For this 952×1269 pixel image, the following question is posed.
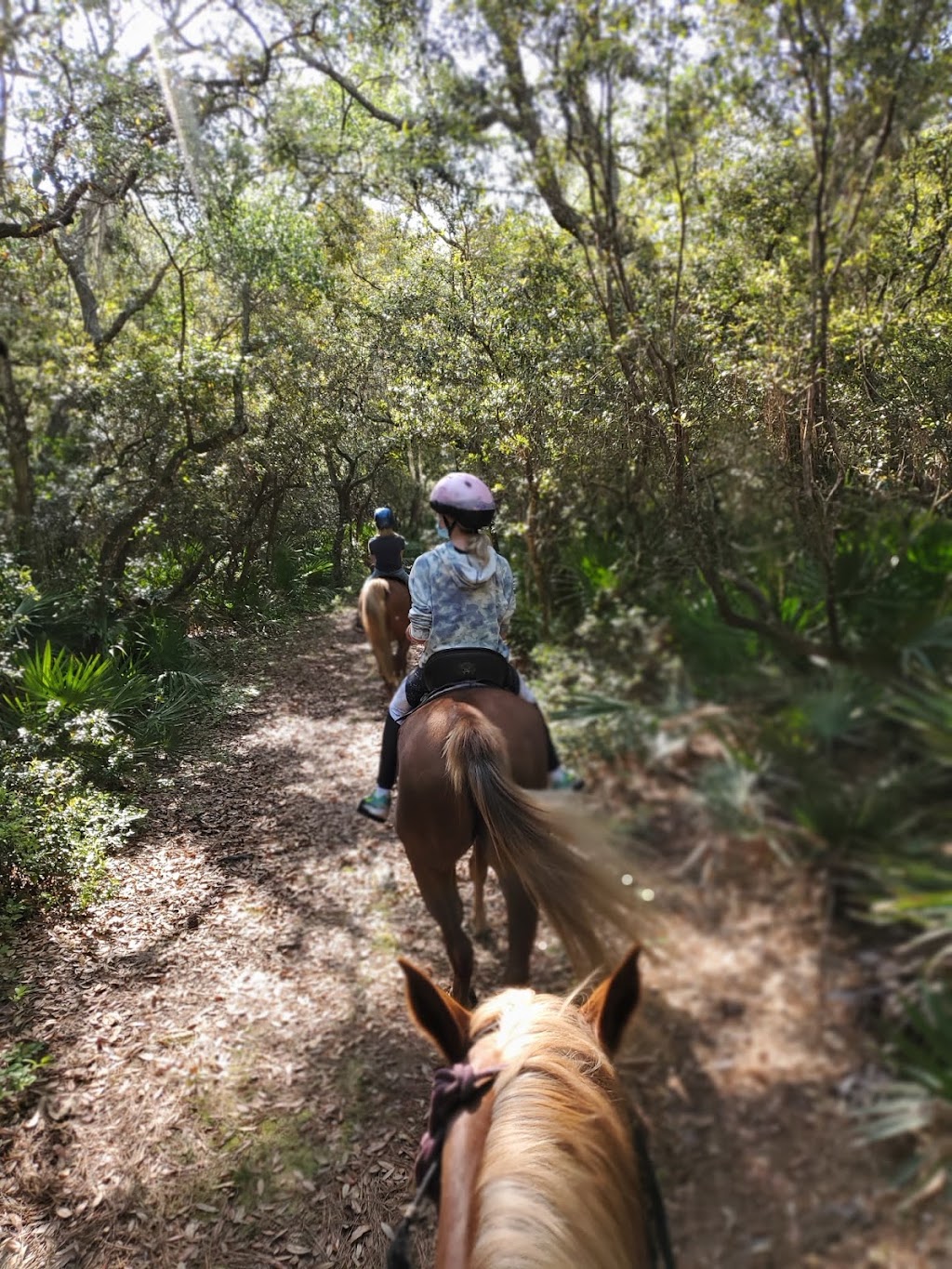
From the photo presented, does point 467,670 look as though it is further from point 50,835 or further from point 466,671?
point 50,835

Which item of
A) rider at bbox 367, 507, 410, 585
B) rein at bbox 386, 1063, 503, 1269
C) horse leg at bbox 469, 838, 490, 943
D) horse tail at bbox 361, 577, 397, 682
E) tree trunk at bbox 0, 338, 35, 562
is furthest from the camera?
tree trunk at bbox 0, 338, 35, 562

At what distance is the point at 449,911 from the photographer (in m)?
3.21

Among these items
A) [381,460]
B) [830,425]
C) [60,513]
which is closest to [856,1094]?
[830,425]

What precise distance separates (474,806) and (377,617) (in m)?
4.55

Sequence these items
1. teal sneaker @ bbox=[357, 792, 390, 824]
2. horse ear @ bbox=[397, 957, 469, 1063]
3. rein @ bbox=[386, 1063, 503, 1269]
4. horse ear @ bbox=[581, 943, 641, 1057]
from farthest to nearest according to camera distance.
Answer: teal sneaker @ bbox=[357, 792, 390, 824] < horse ear @ bbox=[397, 957, 469, 1063] < rein @ bbox=[386, 1063, 503, 1269] < horse ear @ bbox=[581, 943, 641, 1057]

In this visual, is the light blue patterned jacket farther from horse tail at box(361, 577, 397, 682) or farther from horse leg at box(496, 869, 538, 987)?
horse tail at box(361, 577, 397, 682)

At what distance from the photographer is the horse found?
1.08 meters

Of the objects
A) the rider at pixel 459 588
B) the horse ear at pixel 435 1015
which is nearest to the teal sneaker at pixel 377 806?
the rider at pixel 459 588

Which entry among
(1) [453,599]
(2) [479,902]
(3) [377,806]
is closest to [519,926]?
(2) [479,902]

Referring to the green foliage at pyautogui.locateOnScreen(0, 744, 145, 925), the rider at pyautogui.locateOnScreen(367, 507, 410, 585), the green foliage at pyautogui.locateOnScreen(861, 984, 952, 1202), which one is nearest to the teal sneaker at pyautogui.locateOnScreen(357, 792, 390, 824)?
the green foliage at pyautogui.locateOnScreen(0, 744, 145, 925)

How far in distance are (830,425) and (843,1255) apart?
243cm

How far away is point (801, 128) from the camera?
141 cm

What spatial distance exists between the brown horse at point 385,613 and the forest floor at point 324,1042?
38.6 inches

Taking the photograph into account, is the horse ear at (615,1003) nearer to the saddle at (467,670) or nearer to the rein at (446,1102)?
the rein at (446,1102)
